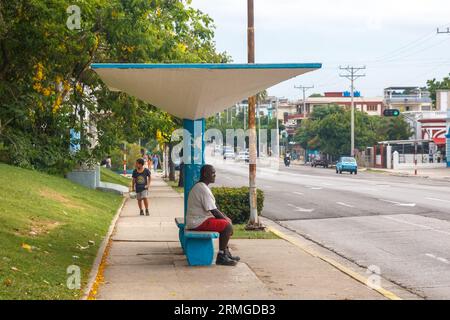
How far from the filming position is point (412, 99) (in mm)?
152875

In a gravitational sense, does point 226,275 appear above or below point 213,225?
below

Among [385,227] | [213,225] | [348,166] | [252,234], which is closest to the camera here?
[213,225]

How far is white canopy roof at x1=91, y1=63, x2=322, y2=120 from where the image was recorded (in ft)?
38.1

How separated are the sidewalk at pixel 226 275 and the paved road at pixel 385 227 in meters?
1.12

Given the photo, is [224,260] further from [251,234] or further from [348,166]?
[348,166]

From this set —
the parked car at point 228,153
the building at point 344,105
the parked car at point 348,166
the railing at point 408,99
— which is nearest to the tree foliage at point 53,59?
the parked car at point 348,166

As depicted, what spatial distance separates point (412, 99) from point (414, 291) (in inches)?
5701

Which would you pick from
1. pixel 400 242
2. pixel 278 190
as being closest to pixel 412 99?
pixel 278 190

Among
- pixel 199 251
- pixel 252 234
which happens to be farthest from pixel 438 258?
pixel 252 234

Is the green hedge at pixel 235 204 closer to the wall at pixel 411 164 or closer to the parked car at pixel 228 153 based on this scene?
the wall at pixel 411 164

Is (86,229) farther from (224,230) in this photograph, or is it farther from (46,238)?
(224,230)

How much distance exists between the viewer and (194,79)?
1203 cm

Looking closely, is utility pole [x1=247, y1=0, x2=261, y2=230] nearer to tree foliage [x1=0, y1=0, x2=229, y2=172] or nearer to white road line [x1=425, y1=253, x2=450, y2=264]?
tree foliage [x1=0, y1=0, x2=229, y2=172]

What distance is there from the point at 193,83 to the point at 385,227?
10.1 m
